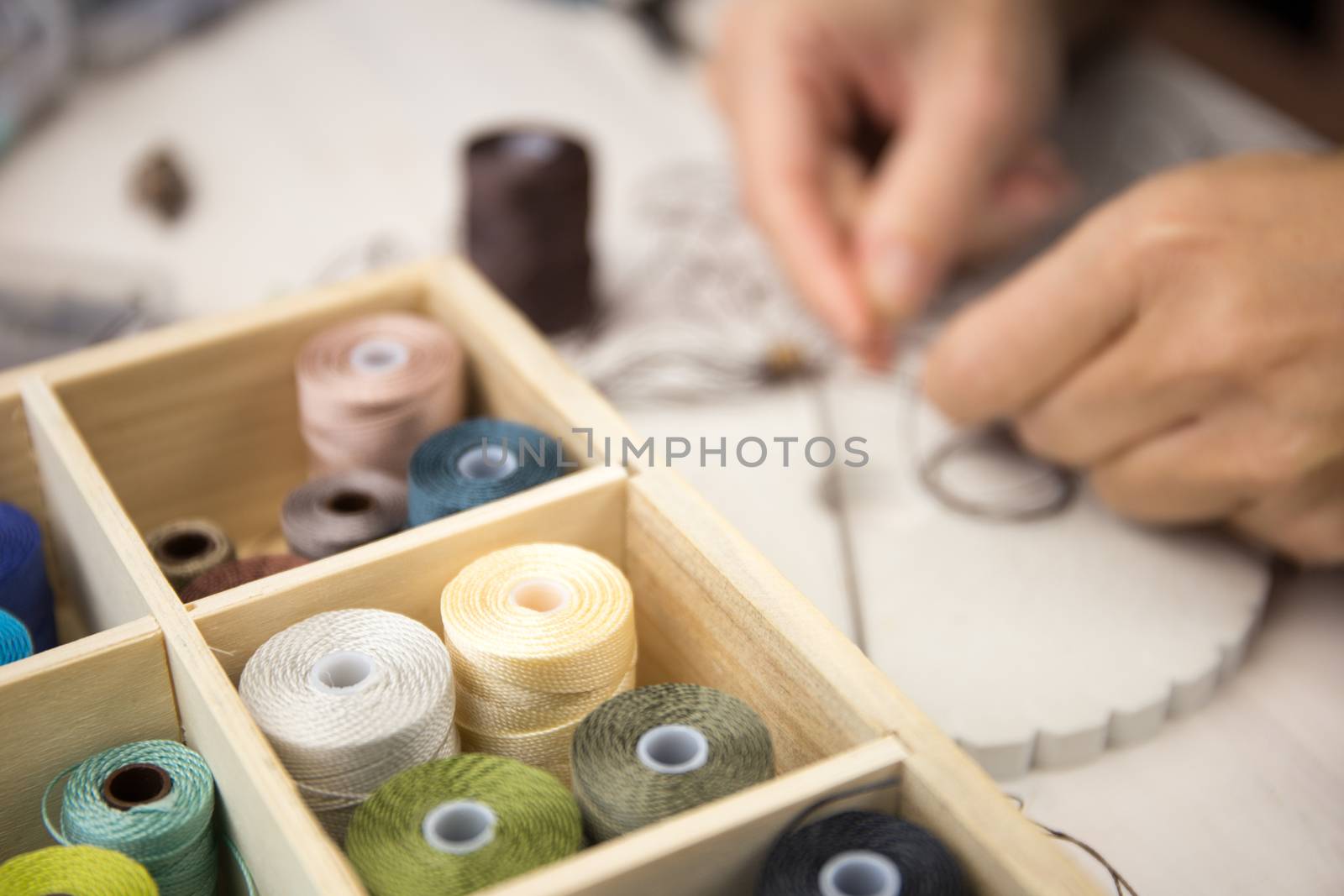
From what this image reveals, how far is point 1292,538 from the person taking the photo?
1.01m

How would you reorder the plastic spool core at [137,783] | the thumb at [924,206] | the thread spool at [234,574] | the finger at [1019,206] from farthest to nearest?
1. the finger at [1019,206]
2. the thumb at [924,206]
3. the thread spool at [234,574]
4. the plastic spool core at [137,783]

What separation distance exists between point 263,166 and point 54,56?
37 centimetres

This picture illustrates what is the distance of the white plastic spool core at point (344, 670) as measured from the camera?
2.39 feet

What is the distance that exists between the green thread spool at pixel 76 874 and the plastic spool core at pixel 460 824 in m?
0.15

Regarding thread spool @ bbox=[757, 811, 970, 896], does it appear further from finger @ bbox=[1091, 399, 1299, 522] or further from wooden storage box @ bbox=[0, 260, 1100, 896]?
finger @ bbox=[1091, 399, 1299, 522]

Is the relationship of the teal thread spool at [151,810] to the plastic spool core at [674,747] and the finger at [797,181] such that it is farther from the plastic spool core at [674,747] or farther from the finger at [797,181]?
the finger at [797,181]

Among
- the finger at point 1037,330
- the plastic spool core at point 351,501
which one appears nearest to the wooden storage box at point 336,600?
the plastic spool core at point 351,501

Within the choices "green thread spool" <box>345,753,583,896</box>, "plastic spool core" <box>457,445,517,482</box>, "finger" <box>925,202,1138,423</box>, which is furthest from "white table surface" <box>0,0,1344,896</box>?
"green thread spool" <box>345,753,583,896</box>

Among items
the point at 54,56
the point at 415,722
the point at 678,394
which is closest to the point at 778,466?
the point at 678,394

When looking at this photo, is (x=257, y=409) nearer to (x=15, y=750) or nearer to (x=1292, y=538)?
(x=15, y=750)

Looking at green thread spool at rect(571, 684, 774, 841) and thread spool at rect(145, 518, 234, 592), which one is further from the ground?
green thread spool at rect(571, 684, 774, 841)

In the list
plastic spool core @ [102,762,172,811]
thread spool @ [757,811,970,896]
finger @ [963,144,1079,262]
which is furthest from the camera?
finger @ [963,144,1079,262]

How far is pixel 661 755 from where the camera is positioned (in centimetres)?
70

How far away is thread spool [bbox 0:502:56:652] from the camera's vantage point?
845 mm
